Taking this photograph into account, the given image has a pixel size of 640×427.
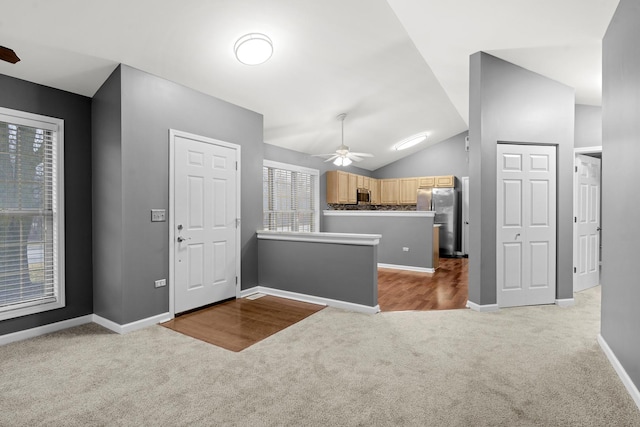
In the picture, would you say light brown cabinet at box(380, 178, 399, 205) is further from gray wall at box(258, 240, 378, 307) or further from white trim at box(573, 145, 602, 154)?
gray wall at box(258, 240, 378, 307)

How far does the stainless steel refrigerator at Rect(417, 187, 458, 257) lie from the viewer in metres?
8.01

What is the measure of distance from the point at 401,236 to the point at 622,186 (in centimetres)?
416

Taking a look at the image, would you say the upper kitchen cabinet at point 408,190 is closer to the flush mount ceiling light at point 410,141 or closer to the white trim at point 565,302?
the flush mount ceiling light at point 410,141

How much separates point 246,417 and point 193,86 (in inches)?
134

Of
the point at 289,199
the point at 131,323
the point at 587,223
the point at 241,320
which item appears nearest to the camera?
the point at 131,323

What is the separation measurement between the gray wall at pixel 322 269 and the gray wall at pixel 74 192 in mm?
2071

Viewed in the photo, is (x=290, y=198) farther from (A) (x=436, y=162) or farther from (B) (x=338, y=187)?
(A) (x=436, y=162)

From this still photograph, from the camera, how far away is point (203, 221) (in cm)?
392

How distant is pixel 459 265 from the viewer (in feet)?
23.0

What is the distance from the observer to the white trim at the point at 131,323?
3.18 metres

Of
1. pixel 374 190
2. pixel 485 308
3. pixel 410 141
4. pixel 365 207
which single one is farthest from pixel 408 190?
pixel 485 308

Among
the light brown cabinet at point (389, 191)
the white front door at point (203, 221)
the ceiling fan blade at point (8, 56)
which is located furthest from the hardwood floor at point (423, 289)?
the ceiling fan blade at point (8, 56)

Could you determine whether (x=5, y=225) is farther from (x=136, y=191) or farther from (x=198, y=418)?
(x=198, y=418)

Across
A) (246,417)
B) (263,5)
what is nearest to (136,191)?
(263,5)
